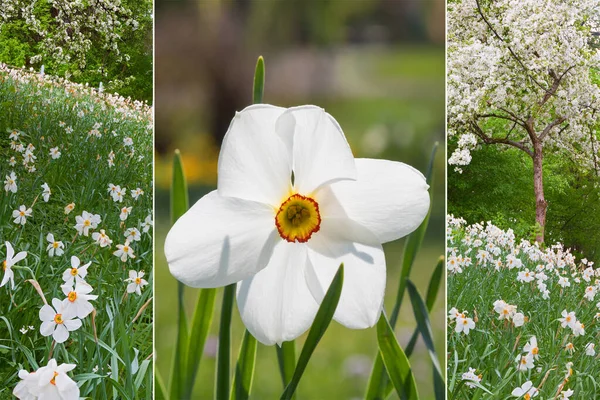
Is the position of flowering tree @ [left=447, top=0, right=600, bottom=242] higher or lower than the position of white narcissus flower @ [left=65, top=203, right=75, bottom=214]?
higher

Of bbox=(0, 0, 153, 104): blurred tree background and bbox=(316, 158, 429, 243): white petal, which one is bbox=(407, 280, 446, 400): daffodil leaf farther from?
bbox=(0, 0, 153, 104): blurred tree background

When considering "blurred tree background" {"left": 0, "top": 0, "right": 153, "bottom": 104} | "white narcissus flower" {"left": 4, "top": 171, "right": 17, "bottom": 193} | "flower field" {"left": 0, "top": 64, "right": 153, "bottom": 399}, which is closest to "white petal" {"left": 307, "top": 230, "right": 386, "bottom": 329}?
"flower field" {"left": 0, "top": 64, "right": 153, "bottom": 399}

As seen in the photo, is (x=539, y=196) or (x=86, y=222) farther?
(x=539, y=196)

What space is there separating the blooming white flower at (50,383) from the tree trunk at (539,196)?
2096 mm

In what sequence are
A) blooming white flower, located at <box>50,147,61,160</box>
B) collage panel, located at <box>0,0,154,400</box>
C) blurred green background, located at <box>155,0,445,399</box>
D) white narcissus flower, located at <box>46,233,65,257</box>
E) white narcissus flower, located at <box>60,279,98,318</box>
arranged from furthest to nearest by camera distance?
blooming white flower, located at <box>50,147,61,160</box>
white narcissus flower, located at <box>46,233,65,257</box>
collage panel, located at <box>0,0,154,400</box>
white narcissus flower, located at <box>60,279,98,318</box>
blurred green background, located at <box>155,0,445,399</box>

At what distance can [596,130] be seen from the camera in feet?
9.80

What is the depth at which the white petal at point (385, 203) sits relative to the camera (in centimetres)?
124

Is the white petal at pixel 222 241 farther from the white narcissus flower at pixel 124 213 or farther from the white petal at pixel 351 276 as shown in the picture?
the white narcissus flower at pixel 124 213

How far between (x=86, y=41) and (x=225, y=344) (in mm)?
2284

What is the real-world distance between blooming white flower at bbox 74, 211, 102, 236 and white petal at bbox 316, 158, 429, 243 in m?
1.29

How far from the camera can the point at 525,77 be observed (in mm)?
3092

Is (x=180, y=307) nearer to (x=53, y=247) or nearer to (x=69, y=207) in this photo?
(x=53, y=247)

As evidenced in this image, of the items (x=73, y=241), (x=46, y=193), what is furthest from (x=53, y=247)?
(x=46, y=193)

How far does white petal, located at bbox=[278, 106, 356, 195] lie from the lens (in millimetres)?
1191
